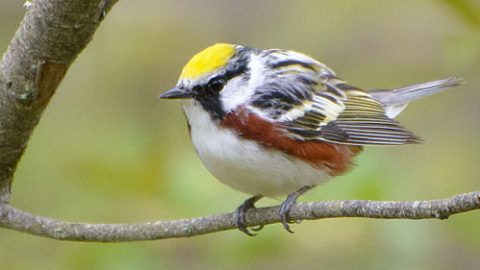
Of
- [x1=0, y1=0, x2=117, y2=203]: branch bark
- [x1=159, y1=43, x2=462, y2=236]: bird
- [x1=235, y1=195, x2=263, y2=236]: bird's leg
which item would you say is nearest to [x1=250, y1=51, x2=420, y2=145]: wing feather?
[x1=159, y1=43, x2=462, y2=236]: bird

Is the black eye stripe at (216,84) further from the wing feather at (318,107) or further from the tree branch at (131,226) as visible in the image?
the tree branch at (131,226)

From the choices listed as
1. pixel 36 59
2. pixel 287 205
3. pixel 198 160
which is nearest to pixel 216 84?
pixel 198 160

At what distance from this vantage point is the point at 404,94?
5316 millimetres

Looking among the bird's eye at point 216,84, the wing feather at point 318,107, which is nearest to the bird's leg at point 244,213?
the wing feather at point 318,107

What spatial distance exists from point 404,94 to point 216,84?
1.53m

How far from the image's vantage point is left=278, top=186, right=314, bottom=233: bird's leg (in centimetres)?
361

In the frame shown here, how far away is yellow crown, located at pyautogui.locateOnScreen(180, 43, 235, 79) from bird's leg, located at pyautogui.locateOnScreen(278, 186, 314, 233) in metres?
0.71

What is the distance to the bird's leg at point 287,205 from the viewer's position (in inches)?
142

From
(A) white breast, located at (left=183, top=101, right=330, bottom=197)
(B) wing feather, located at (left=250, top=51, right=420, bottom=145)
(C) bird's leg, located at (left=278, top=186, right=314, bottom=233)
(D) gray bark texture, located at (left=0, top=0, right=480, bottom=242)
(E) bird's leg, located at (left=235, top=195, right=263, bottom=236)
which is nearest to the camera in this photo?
(D) gray bark texture, located at (left=0, top=0, right=480, bottom=242)

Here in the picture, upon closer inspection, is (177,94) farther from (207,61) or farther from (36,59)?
(36,59)

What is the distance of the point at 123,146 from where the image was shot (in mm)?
4660

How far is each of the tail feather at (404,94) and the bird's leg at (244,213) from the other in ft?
4.35

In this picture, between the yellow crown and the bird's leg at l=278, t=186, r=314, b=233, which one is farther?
the yellow crown

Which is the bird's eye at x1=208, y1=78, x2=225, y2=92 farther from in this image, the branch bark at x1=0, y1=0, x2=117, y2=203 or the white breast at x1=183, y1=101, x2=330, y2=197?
the branch bark at x1=0, y1=0, x2=117, y2=203
